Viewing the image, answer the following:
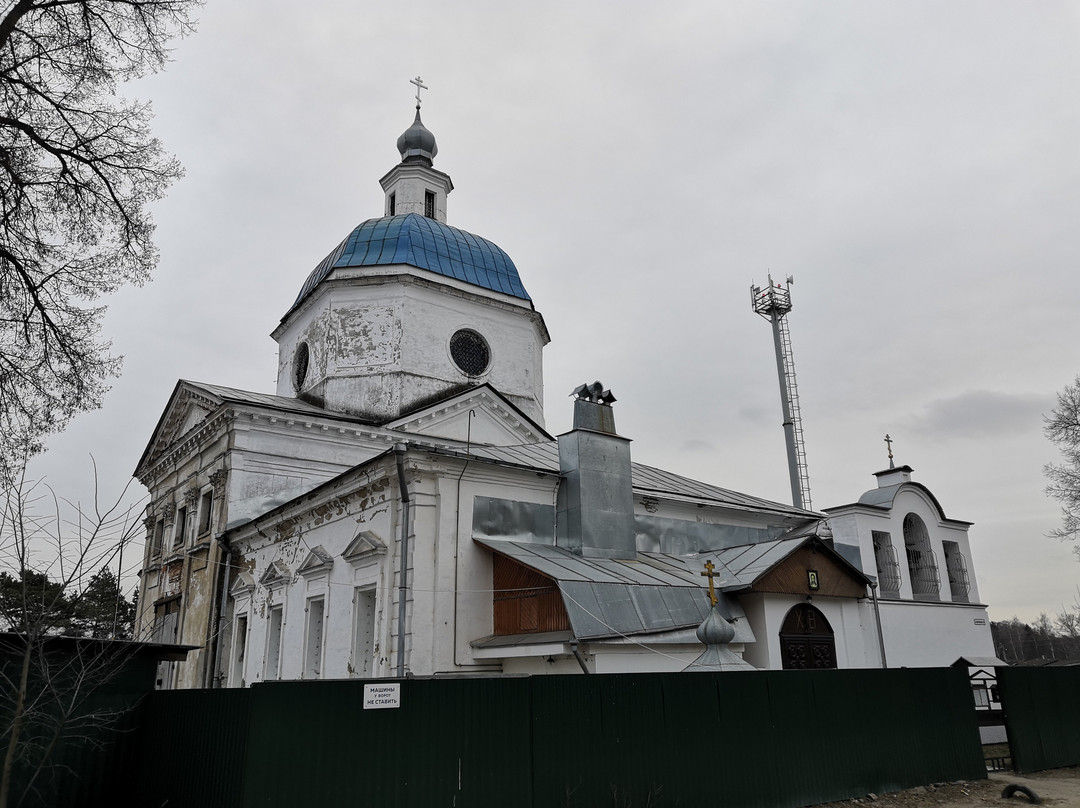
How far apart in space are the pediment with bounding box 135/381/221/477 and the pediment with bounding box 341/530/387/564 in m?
8.54

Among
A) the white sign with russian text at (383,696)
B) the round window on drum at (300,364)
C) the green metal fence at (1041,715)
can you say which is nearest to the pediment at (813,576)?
the green metal fence at (1041,715)

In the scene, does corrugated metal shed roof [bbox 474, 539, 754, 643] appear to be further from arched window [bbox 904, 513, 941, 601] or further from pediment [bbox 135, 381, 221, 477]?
pediment [bbox 135, 381, 221, 477]

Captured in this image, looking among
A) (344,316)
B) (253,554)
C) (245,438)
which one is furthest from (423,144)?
(253,554)

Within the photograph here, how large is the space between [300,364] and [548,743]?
1935 centimetres

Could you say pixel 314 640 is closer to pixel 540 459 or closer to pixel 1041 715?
pixel 540 459

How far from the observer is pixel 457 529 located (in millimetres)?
13164

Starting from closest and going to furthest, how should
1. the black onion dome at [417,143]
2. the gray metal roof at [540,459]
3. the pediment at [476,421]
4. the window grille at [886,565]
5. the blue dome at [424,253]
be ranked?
the gray metal roof at [540,459] → the window grille at [886,565] → the pediment at [476,421] → the blue dome at [424,253] → the black onion dome at [417,143]

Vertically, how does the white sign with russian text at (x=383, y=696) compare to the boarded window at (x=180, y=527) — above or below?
below

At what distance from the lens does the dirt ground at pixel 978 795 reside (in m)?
10.0

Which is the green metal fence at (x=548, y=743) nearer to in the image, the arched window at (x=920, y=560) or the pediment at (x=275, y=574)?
the pediment at (x=275, y=574)

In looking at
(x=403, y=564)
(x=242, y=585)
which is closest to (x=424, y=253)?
(x=242, y=585)

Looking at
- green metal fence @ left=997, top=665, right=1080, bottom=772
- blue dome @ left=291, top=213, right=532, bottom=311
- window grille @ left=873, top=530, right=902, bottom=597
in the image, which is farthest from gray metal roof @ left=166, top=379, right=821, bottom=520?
green metal fence @ left=997, top=665, right=1080, bottom=772

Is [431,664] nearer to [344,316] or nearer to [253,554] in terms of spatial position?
[253,554]

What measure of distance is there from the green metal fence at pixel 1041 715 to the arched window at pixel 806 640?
2.58 m
